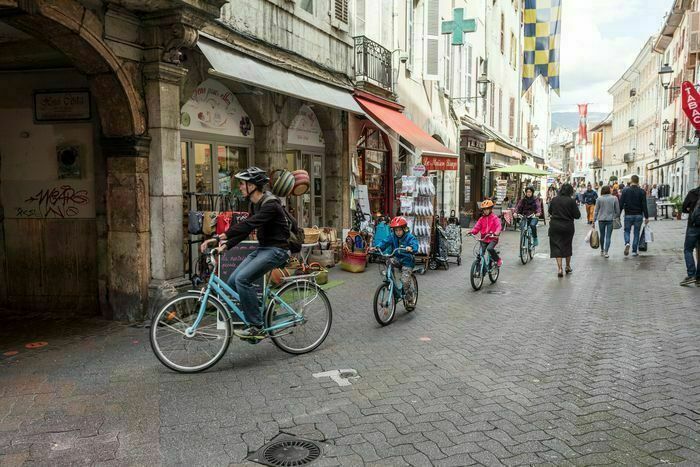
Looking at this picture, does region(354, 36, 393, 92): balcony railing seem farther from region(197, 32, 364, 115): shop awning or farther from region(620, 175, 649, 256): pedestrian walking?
region(620, 175, 649, 256): pedestrian walking

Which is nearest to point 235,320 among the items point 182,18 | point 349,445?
point 349,445

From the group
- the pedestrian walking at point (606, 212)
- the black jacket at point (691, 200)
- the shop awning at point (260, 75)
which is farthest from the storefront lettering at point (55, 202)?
the pedestrian walking at point (606, 212)

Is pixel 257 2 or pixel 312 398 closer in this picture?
pixel 312 398

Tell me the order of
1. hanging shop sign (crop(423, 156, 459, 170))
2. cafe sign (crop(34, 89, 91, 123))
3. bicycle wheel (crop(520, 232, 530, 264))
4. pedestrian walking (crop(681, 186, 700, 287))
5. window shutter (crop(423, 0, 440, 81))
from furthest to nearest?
window shutter (crop(423, 0, 440, 81))
hanging shop sign (crop(423, 156, 459, 170))
bicycle wheel (crop(520, 232, 530, 264))
pedestrian walking (crop(681, 186, 700, 287))
cafe sign (crop(34, 89, 91, 123))

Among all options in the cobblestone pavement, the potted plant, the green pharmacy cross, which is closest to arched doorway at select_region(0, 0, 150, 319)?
the cobblestone pavement

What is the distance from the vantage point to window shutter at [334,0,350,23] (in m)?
A: 12.6

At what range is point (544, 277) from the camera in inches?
428

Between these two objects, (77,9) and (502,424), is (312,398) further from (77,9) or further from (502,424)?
(77,9)

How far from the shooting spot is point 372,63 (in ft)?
46.3

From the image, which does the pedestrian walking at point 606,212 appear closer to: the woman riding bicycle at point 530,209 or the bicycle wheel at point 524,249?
the woman riding bicycle at point 530,209

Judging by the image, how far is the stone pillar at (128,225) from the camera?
6.90 metres

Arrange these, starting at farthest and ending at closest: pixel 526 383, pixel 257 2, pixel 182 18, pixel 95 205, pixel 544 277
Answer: pixel 544 277 → pixel 257 2 → pixel 95 205 → pixel 182 18 → pixel 526 383

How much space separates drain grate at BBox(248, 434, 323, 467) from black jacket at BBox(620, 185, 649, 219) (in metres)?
12.1

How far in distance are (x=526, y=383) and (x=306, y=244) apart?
587 cm
